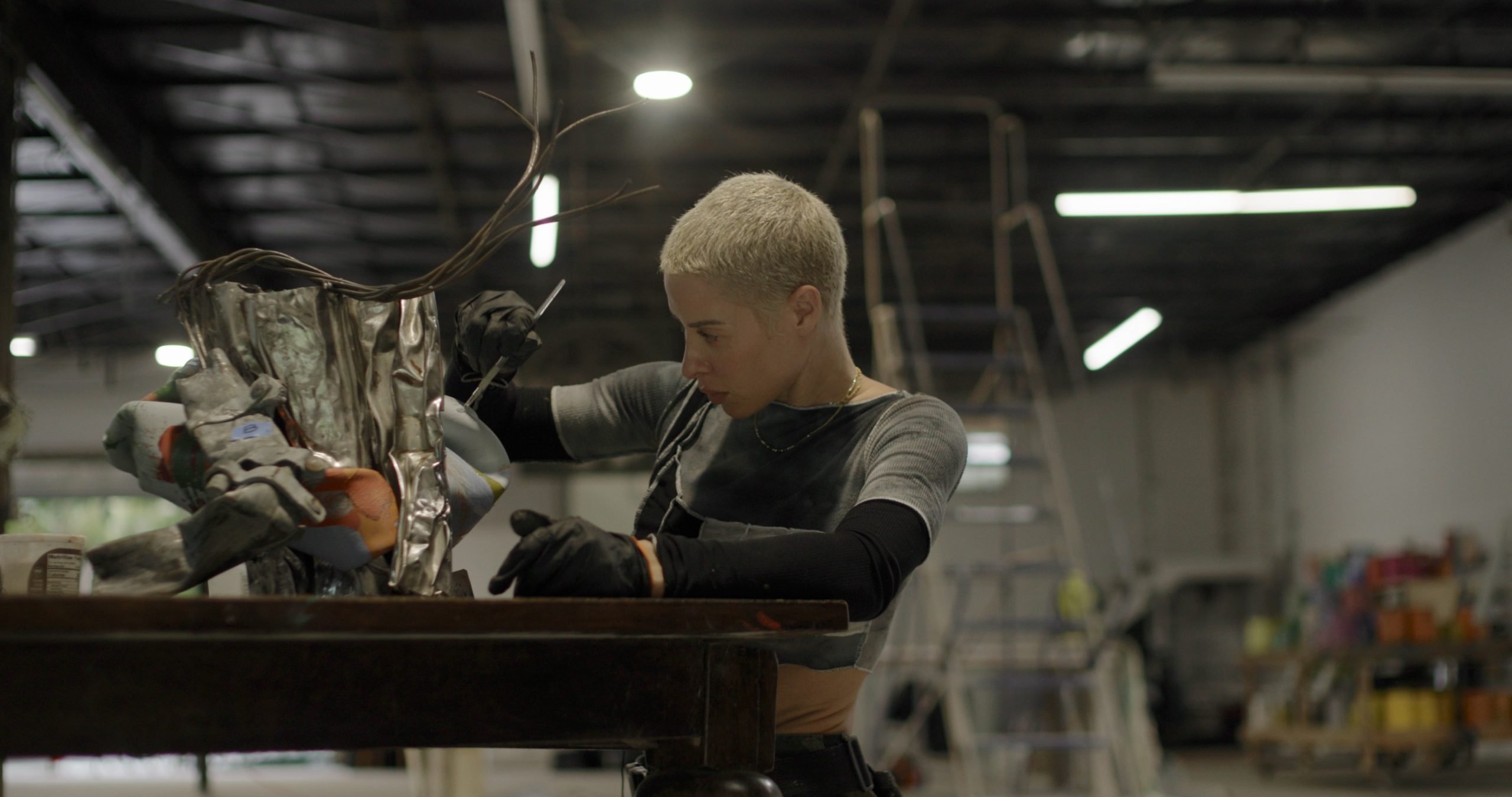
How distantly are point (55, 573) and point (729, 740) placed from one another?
0.65m

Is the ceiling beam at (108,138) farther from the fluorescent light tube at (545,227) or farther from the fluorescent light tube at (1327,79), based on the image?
the fluorescent light tube at (1327,79)

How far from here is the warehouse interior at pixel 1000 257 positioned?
7.71 m

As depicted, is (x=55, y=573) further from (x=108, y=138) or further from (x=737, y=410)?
(x=108, y=138)

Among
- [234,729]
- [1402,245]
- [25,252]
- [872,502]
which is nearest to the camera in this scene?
[234,729]

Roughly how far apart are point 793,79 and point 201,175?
481cm

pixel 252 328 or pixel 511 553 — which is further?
pixel 252 328

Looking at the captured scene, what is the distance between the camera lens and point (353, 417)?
1200mm

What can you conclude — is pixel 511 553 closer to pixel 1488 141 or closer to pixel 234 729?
pixel 234 729

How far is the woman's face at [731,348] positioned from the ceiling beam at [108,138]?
688 centimetres

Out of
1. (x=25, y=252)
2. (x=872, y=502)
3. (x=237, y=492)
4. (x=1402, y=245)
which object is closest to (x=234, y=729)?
(x=237, y=492)

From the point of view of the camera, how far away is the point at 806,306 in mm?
1342

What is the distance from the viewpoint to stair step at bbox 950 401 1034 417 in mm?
5863

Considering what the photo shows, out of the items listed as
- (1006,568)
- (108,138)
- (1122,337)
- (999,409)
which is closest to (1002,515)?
(1006,568)

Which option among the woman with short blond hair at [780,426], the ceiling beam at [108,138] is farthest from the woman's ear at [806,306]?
the ceiling beam at [108,138]
